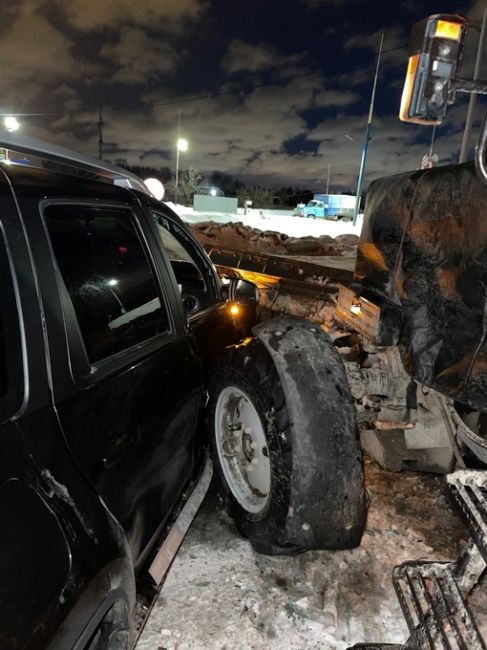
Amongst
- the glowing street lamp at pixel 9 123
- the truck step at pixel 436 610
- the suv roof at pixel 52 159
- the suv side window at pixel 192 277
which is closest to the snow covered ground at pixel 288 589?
the truck step at pixel 436 610

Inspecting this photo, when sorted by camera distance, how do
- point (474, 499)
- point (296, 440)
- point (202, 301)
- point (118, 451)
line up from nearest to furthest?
1. point (118, 451)
2. point (474, 499)
3. point (296, 440)
4. point (202, 301)

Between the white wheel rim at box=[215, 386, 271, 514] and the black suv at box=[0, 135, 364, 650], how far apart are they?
0.4 inches

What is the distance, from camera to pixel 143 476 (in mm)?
2006

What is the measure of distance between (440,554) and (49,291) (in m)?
2.84

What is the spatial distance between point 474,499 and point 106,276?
6.70 feet

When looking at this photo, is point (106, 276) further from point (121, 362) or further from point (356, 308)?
point (356, 308)

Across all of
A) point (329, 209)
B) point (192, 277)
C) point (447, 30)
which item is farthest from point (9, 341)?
point (329, 209)

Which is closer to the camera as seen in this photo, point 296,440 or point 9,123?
point 296,440

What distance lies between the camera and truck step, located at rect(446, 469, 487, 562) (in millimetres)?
2021

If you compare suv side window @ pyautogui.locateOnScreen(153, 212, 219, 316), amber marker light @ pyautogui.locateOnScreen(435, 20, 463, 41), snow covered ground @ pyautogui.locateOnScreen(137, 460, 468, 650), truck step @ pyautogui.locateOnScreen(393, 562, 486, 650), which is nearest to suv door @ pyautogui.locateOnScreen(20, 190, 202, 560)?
snow covered ground @ pyautogui.locateOnScreen(137, 460, 468, 650)

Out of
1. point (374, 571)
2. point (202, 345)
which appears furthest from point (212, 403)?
point (374, 571)

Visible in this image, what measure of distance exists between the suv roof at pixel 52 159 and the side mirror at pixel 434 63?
1.55 metres

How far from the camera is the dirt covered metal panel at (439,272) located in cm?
249

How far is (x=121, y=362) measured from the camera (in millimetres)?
2002
